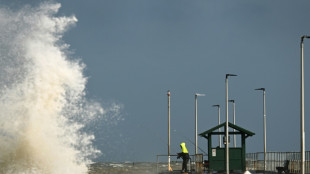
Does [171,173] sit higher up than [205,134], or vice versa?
[205,134]

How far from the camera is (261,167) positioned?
55.8m

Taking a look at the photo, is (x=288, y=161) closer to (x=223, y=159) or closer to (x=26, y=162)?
(x=223, y=159)

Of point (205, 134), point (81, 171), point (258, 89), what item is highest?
point (258, 89)

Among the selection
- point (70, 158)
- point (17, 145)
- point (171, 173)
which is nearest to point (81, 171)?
point (70, 158)

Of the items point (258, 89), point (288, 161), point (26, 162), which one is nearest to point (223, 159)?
point (288, 161)

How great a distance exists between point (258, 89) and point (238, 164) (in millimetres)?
12898

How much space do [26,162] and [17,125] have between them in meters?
3.45

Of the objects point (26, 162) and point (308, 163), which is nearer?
point (308, 163)

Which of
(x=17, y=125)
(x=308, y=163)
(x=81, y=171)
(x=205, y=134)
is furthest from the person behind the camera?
(x=81, y=171)

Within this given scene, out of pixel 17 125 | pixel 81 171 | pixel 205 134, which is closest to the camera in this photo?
pixel 205 134

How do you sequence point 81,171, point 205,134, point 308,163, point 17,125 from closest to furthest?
point 308,163 < point 205,134 < point 17,125 < point 81,171

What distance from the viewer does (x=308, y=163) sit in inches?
1494

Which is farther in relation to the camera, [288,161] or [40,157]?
[40,157]

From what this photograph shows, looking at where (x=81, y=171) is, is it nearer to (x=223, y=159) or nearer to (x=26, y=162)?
(x=26, y=162)
